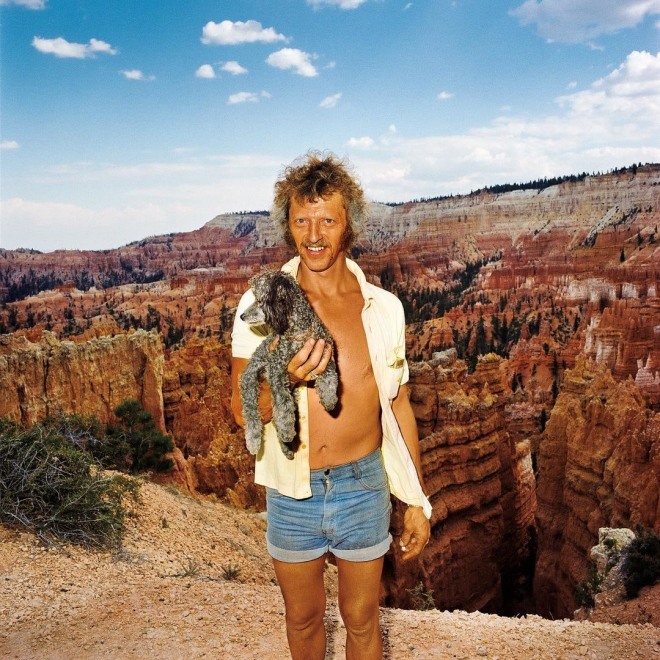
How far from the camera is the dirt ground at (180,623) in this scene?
329 centimetres

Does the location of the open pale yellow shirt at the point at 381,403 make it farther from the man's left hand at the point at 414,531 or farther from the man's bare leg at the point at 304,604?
the man's bare leg at the point at 304,604

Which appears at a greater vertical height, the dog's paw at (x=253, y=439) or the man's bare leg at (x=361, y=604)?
the dog's paw at (x=253, y=439)

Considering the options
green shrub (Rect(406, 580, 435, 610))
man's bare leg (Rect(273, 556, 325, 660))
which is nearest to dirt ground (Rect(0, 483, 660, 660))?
man's bare leg (Rect(273, 556, 325, 660))

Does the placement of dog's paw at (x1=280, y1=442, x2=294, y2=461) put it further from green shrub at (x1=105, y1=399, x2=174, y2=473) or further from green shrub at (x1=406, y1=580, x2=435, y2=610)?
green shrub at (x1=105, y1=399, x2=174, y2=473)

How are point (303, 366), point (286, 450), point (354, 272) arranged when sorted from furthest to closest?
point (354, 272) < point (286, 450) < point (303, 366)

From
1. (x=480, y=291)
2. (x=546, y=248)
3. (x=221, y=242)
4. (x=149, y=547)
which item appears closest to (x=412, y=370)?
(x=149, y=547)

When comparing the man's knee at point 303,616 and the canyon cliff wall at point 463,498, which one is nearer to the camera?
the man's knee at point 303,616

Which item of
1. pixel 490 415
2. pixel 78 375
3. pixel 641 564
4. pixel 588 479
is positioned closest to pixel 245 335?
pixel 641 564

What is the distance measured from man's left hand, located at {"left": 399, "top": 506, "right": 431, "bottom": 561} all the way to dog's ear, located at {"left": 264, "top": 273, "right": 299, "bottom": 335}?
91 cm

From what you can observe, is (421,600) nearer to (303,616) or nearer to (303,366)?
(303,616)

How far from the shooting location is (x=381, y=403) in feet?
6.67

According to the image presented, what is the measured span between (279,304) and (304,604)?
44.9 inches

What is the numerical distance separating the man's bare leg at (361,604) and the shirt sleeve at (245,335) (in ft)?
2.81

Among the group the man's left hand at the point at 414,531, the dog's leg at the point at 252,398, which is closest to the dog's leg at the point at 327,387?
the dog's leg at the point at 252,398
